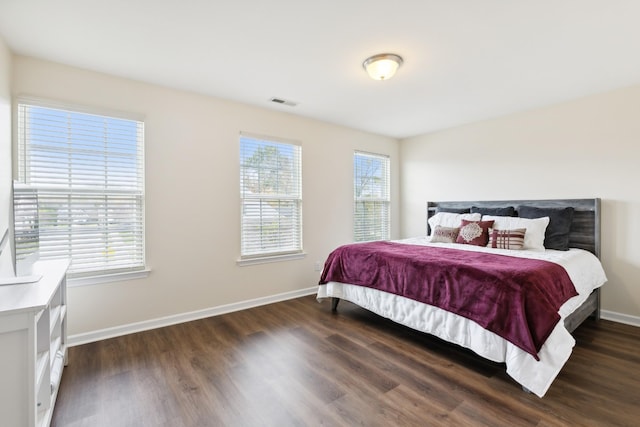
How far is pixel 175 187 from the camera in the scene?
3068 mm

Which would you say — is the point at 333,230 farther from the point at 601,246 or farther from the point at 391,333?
the point at 601,246

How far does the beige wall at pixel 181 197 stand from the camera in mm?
2621

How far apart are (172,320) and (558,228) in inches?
166

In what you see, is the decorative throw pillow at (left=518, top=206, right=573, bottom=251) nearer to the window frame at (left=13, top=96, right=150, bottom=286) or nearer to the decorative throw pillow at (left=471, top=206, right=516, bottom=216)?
the decorative throw pillow at (left=471, top=206, right=516, bottom=216)

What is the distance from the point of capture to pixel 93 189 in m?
2.65

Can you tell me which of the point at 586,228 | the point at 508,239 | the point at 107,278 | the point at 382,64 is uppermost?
the point at 382,64

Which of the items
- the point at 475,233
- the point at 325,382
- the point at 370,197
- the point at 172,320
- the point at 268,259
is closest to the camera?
the point at 325,382

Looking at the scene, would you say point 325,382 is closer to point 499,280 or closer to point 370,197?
point 499,280

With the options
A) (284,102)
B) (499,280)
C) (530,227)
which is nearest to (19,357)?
(499,280)

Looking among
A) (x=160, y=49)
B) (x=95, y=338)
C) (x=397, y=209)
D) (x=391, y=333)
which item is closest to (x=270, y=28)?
(x=160, y=49)

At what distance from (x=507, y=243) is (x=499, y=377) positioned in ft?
5.20

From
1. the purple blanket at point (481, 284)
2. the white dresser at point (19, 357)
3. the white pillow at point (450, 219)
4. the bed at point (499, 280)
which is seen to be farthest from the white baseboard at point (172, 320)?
the white pillow at point (450, 219)

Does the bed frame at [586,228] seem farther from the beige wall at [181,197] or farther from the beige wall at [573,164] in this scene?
the beige wall at [181,197]

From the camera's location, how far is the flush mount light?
94.4 inches
